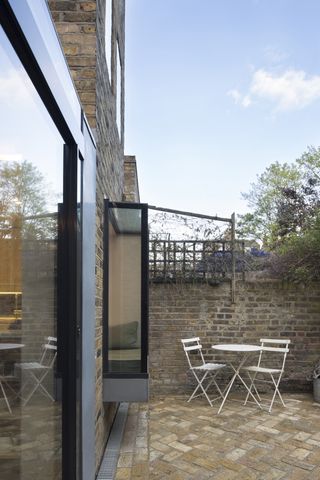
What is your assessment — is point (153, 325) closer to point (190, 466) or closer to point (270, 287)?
point (270, 287)

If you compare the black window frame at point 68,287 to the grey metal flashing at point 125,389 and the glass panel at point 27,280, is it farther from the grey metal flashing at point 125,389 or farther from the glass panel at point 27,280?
the grey metal flashing at point 125,389

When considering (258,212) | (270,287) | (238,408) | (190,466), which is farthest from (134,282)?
(258,212)

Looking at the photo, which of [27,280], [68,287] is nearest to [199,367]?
[68,287]

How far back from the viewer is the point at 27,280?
3.79 ft

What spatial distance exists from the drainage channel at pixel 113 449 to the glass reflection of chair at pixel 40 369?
158 centimetres

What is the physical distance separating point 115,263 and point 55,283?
1.95 meters

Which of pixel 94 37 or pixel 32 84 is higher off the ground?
pixel 94 37

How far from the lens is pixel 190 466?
311 centimetres

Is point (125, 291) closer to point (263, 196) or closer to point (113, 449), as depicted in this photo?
point (113, 449)

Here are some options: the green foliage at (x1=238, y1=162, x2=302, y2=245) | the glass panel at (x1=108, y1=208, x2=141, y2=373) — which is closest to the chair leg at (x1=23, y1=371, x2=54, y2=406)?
the glass panel at (x1=108, y1=208, x2=141, y2=373)

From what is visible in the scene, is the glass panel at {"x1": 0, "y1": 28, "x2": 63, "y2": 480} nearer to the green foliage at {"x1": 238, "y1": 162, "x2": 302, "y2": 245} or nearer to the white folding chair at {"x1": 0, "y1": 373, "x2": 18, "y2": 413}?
the white folding chair at {"x1": 0, "y1": 373, "x2": 18, "y2": 413}

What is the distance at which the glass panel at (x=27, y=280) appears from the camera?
3.14ft

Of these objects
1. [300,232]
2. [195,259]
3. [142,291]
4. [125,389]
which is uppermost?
[300,232]

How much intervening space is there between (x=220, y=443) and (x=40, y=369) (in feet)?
9.44
